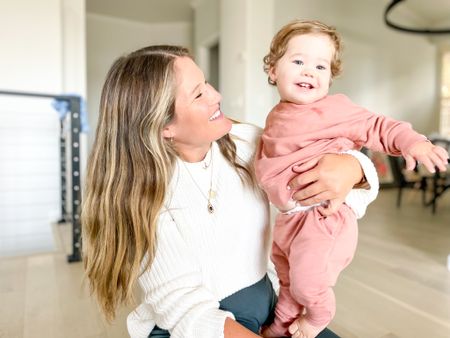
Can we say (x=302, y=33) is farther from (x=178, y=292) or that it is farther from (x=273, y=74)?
(x=178, y=292)

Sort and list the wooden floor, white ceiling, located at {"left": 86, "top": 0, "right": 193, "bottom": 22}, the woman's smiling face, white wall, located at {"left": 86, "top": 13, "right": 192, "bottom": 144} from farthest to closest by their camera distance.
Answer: white wall, located at {"left": 86, "top": 13, "right": 192, "bottom": 144}, white ceiling, located at {"left": 86, "top": 0, "right": 193, "bottom": 22}, the wooden floor, the woman's smiling face

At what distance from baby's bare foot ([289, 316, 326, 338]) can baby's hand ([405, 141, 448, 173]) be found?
0.43 meters

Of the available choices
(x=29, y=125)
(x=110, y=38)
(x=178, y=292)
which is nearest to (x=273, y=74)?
(x=178, y=292)

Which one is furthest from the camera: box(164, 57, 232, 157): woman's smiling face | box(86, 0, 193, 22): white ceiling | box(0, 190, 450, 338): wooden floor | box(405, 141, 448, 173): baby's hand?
box(86, 0, 193, 22): white ceiling

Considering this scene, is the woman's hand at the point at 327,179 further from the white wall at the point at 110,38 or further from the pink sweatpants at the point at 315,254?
the white wall at the point at 110,38

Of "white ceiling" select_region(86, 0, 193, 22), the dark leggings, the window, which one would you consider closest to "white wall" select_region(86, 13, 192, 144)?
"white ceiling" select_region(86, 0, 193, 22)

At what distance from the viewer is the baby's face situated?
842mm

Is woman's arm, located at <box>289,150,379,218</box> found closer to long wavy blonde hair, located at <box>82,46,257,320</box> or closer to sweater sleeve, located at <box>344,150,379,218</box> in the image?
sweater sleeve, located at <box>344,150,379,218</box>

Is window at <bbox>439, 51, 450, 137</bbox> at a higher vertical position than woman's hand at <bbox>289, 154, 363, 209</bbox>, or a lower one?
higher

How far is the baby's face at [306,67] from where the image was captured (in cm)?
84

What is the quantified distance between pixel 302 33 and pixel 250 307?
669mm

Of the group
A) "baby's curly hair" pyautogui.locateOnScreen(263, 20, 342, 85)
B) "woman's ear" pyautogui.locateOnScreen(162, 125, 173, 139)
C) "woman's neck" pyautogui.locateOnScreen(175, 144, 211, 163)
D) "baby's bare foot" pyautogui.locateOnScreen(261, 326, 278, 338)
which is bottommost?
"baby's bare foot" pyautogui.locateOnScreen(261, 326, 278, 338)

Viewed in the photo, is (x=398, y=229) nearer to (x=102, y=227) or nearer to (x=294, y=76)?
(x=294, y=76)

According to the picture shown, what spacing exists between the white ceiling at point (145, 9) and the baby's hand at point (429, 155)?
6.05 metres
